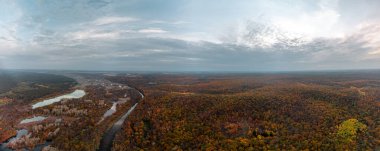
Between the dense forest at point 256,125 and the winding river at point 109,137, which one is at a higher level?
the dense forest at point 256,125

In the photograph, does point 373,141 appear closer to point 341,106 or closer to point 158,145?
point 341,106

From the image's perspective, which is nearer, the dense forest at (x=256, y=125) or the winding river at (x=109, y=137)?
the dense forest at (x=256, y=125)

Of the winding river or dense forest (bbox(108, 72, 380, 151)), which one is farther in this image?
the winding river

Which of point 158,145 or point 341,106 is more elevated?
point 341,106

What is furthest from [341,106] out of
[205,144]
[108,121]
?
[108,121]

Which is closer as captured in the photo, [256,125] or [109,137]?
[109,137]

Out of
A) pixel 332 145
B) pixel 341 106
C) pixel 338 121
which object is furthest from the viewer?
pixel 341 106

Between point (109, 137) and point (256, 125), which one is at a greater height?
point (256, 125)

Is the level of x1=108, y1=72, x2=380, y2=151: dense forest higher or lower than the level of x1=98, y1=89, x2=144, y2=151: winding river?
higher

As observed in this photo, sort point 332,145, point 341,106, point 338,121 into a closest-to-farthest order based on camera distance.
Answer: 1. point 332,145
2. point 338,121
3. point 341,106

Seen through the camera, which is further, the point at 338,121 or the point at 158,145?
the point at 338,121
